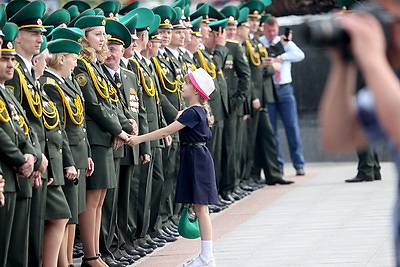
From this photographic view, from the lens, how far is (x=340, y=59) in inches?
120

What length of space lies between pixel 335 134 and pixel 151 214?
7.10m

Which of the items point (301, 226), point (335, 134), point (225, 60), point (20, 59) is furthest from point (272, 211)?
point (335, 134)

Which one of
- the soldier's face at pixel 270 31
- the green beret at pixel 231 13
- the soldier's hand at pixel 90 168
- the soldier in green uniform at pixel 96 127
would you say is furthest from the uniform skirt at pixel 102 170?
the soldier's face at pixel 270 31

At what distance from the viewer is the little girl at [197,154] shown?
8312 millimetres

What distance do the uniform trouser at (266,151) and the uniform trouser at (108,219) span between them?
20.8 ft

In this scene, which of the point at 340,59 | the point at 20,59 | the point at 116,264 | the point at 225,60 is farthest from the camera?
the point at 225,60

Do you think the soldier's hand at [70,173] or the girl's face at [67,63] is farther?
the girl's face at [67,63]

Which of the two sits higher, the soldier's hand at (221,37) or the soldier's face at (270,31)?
the soldier's hand at (221,37)

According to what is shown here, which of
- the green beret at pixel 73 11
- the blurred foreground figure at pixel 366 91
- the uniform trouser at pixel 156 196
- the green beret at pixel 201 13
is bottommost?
the uniform trouser at pixel 156 196

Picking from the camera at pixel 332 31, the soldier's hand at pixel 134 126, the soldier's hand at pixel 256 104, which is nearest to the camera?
the camera at pixel 332 31

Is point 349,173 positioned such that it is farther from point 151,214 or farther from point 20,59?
point 20,59

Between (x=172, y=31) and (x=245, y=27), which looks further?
(x=245, y=27)

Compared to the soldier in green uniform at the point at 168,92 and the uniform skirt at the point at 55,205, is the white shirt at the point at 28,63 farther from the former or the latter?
the soldier in green uniform at the point at 168,92

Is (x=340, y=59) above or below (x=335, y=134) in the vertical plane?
above
